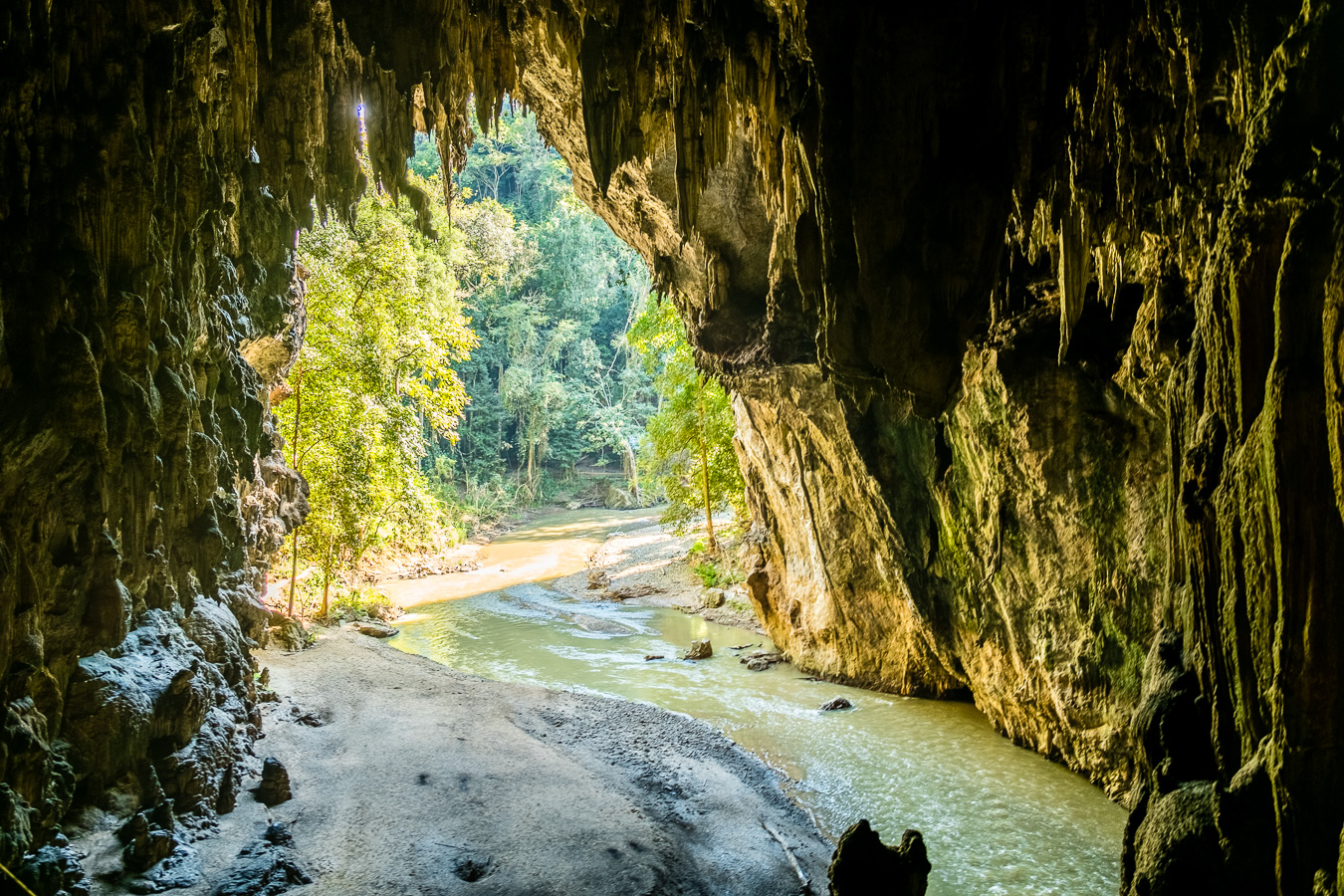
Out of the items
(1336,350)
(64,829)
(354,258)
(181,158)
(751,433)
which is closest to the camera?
(1336,350)

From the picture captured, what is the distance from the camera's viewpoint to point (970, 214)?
5.47 meters

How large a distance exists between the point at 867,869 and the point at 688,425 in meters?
13.4

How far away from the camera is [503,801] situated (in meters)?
6.02

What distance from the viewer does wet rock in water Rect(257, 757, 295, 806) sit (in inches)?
224

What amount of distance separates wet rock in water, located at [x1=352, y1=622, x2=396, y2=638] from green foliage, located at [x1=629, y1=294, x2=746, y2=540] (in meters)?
6.81

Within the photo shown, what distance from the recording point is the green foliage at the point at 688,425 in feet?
56.0

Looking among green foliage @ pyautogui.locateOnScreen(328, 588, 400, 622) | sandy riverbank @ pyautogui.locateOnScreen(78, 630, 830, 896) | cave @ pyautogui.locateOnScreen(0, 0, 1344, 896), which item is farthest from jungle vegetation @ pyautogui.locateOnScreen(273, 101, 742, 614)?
sandy riverbank @ pyautogui.locateOnScreen(78, 630, 830, 896)

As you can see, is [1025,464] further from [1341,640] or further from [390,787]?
[390,787]

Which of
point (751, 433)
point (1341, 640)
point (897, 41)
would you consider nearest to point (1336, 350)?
point (1341, 640)

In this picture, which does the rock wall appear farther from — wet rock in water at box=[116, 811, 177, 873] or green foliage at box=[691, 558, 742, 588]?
green foliage at box=[691, 558, 742, 588]

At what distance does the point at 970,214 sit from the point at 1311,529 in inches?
127


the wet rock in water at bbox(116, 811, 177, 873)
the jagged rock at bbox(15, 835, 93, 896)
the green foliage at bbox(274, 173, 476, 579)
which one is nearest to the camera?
the jagged rock at bbox(15, 835, 93, 896)

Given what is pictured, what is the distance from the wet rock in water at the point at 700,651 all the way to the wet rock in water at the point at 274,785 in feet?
24.3

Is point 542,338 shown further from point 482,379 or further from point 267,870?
point 267,870
